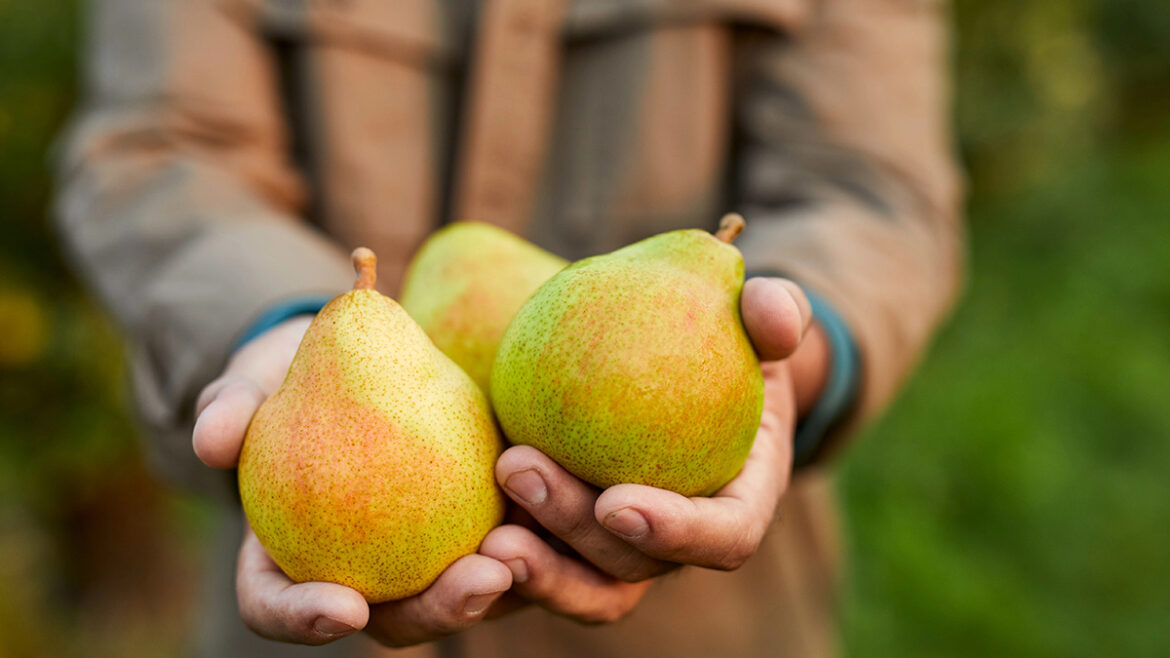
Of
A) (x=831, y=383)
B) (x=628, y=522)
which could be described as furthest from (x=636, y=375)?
(x=831, y=383)

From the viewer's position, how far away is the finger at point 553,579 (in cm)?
136

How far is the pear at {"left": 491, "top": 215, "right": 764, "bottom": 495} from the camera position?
132cm

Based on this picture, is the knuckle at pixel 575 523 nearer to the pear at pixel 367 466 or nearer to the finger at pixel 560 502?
the finger at pixel 560 502

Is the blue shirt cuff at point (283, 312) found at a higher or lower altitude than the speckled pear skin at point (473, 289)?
lower

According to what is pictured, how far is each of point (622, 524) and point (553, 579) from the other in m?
0.18

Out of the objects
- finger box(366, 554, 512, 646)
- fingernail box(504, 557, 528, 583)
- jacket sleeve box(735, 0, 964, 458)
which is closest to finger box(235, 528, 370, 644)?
finger box(366, 554, 512, 646)

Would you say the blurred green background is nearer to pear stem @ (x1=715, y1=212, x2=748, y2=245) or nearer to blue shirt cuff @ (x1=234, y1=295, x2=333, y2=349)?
blue shirt cuff @ (x1=234, y1=295, x2=333, y2=349)

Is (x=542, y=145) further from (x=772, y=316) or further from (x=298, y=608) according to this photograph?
(x=298, y=608)

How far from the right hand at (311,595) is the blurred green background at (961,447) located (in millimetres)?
2325

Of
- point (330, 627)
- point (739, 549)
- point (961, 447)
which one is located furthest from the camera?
point (961, 447)

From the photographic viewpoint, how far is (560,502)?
52.8 inches

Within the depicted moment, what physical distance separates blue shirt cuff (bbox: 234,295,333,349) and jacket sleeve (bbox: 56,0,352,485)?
0.39 ft

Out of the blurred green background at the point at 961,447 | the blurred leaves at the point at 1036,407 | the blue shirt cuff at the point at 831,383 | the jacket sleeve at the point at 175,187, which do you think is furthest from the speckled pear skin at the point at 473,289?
the blurred leaves at the point at 1036,407

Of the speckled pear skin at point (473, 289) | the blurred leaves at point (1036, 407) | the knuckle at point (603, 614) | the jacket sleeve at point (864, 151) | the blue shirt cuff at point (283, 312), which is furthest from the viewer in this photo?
the blurred leaves at point (1036, 407)
